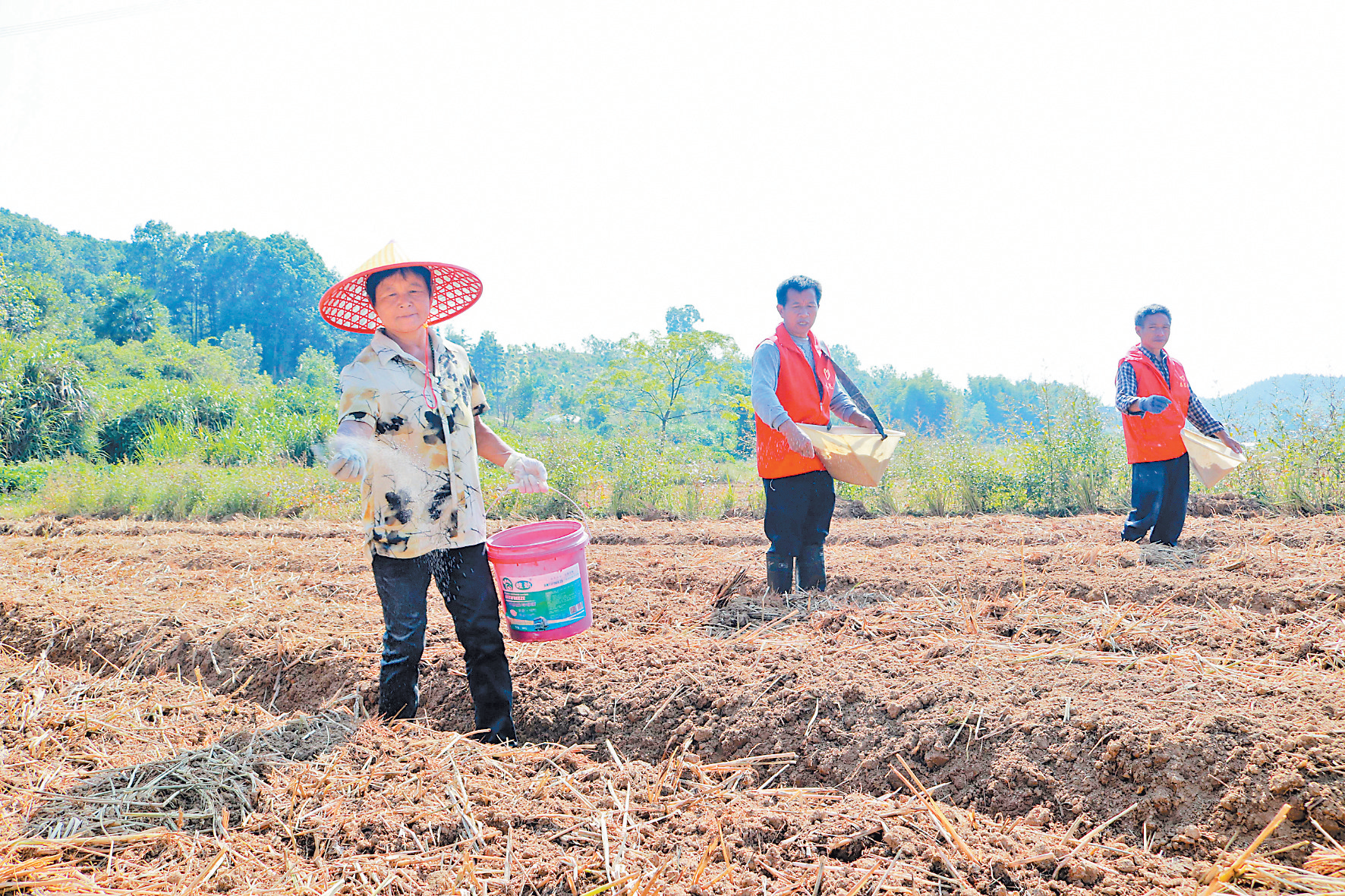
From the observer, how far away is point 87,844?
1937 mm

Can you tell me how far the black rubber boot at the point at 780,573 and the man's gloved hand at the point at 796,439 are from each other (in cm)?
67

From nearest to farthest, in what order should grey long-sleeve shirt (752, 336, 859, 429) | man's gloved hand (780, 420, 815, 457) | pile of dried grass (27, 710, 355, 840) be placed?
pile of dried grass (27, 710, 355, 840)
man's gloved hand (780, 420, 815, 457)
grey long-sleeve shirt (752, 336, 859, 429)

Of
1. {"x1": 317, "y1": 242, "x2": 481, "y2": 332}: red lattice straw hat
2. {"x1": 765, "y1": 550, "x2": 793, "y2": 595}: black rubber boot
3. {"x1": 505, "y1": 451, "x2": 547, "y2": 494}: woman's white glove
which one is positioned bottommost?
{"x1": 765, "y1": 550, "x2": 793, "y2": 595}: black rubber boot

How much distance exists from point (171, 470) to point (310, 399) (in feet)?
46.6

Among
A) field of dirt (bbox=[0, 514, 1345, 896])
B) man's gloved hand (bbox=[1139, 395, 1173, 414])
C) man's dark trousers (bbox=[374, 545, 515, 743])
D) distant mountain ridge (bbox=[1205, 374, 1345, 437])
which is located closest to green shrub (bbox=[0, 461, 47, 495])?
field of dirt (bbox=[0, 514, 1345, 896])

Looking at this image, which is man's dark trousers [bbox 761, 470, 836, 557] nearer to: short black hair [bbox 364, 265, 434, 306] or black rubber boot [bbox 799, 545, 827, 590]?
black rubber boot [bbox 799, 545, 827, 590]

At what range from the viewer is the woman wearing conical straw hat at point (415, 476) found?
237 cm

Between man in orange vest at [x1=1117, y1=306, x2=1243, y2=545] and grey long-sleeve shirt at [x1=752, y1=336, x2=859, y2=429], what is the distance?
214 centimetres

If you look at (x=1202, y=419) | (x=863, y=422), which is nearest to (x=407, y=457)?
(x=863, y=422)

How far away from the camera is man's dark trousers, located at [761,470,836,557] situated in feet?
12.5

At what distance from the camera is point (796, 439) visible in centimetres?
360

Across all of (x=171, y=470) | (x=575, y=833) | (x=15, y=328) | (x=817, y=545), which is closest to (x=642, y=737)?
(x=575, y=833)

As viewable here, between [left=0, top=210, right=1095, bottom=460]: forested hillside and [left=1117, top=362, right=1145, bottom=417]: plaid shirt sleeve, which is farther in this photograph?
[left=0, top=210, right=1095, bottom=460]: forested hillside

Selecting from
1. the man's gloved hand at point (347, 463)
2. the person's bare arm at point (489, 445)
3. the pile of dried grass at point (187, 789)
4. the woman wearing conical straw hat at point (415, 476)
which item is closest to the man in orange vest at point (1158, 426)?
the person's bare arm at point (489, 445)
